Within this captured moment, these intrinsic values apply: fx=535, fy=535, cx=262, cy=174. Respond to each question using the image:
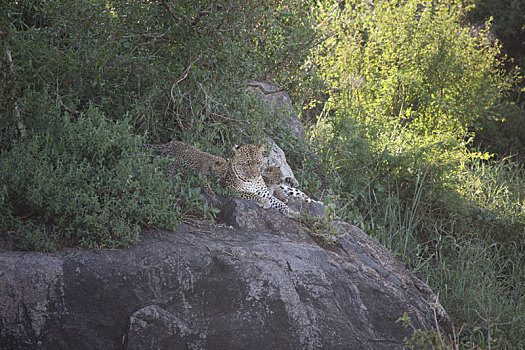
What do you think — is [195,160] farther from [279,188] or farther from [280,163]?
[280,163]

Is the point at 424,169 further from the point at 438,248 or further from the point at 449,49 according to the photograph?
the point at 449,49

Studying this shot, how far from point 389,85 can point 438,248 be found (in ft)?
12.6

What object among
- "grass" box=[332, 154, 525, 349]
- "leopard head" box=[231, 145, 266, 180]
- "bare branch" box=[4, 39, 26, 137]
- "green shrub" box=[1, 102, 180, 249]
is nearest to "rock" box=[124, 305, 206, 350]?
"green shrub" box=[1, 102, 180, 249]

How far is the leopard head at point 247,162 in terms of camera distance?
19.2ft

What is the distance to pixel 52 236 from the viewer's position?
3.98 m

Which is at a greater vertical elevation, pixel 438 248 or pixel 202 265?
pixel 202 265

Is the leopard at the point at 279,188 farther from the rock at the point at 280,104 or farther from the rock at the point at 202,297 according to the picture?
the rock at the point at 280,104

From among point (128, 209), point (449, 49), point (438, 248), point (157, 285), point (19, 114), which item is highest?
point (449, 49)

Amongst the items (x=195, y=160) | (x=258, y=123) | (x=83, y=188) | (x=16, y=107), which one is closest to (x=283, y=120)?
(x=258, y=123)

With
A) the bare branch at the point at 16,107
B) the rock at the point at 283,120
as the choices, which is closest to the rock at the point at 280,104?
the rock at the point at 283,120

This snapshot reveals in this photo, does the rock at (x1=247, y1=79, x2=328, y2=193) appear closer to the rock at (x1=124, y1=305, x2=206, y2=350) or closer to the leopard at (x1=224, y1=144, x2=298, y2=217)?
the leopard at (x1=224, y1=144, x2=298, y2=217)

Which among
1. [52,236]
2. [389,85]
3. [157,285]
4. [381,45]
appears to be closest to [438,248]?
[389,85]

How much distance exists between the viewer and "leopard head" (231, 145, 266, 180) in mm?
5852

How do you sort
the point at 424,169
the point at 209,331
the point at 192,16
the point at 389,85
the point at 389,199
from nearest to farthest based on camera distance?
the point at 209,331 < the point at 192,16 < the point at 389,199 < the point at 424,169 < the point at 389,85
